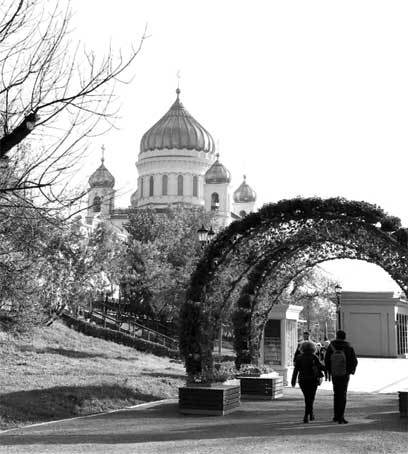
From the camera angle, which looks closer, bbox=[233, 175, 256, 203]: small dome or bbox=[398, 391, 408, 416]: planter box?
bbox=[398, 391, 408, 416]: planter box

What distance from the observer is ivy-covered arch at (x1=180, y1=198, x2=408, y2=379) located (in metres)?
15.0

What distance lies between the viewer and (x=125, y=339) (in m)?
36.1

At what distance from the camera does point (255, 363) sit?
19375 mm

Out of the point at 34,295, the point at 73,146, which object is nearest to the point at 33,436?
the point at 73,146

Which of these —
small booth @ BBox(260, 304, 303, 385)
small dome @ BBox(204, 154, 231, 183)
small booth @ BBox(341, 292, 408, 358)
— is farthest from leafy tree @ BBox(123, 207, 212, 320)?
small dome @ BBox(204, 154, 231, 183)

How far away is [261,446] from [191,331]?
572cm

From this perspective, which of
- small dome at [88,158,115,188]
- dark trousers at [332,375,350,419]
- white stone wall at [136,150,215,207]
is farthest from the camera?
small dome at [88,158,115,188]

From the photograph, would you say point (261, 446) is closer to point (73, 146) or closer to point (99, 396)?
point (73, 146)

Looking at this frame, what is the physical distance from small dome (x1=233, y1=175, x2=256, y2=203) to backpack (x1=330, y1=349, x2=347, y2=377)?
85.8 metres

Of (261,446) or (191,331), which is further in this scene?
(191,331)

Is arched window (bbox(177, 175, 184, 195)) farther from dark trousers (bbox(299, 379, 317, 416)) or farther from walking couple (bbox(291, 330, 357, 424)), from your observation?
dark trousers (bbox(299, 379, 317, 416))

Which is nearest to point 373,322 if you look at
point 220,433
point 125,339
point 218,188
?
point 125,339

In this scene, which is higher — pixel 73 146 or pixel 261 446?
pixel 73 146

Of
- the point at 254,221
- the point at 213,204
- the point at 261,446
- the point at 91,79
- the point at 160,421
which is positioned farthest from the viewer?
the point at 213,204
